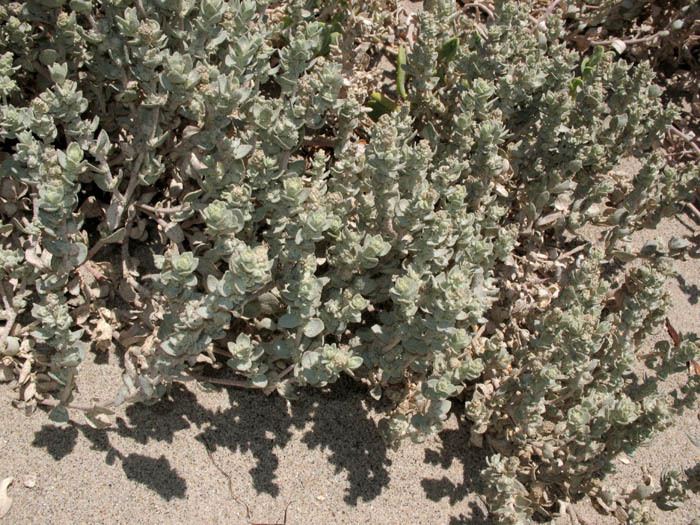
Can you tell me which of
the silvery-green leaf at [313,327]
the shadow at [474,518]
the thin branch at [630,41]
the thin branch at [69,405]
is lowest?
the shadow at [474,518]

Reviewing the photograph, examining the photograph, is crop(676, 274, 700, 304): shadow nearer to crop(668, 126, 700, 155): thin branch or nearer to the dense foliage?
the dense foliage

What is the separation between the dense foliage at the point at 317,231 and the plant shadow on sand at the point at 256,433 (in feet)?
0.36

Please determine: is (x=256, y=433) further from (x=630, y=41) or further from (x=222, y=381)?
(x=630, y=41)

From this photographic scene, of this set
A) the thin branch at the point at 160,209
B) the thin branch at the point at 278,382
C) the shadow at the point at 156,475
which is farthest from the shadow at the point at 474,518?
the thin branch at the point at 160,209

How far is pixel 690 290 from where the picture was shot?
3.68m

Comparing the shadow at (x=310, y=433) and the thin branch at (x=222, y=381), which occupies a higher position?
the thin branch at (x=222, y=381)

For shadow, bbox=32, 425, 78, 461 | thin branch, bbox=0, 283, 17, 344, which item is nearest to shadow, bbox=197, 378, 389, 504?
shadow, bbox=32, 425, 78, 461

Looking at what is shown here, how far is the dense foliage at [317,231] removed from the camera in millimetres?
2518

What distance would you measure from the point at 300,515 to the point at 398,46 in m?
2.24

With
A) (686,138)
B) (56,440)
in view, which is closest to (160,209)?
(56,440)

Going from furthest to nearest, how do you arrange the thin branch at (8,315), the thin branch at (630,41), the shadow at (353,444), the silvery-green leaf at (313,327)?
the thin branch at (630,41)
the shadow at (353,444)
the thin branch at (8,315)
the silvery-green leaf at (313,327)

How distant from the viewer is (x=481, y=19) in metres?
4.19

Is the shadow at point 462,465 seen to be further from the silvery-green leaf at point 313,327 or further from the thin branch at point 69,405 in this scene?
the thin branch at point 69,405

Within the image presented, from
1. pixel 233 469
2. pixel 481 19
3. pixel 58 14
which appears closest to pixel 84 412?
pixel 233 469
